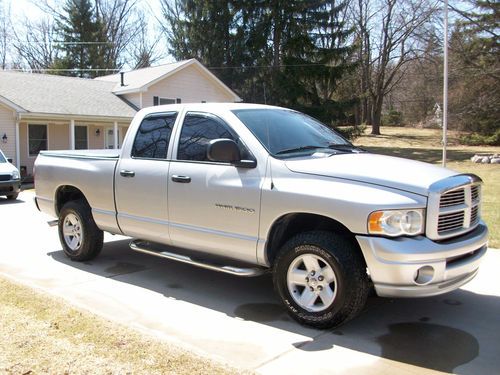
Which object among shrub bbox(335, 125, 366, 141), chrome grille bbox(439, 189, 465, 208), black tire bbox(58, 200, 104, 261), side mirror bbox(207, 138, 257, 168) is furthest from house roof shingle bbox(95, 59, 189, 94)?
chrome grille bbox(439, 189, 465, 208)

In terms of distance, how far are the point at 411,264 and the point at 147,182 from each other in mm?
3052

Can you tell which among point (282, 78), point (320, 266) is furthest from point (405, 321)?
point (282, 78)

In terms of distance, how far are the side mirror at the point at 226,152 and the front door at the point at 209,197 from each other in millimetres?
69

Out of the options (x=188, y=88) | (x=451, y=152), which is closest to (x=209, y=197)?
(x=188, y=88)

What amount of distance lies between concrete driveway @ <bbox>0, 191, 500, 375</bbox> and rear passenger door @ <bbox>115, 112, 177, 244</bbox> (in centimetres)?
69

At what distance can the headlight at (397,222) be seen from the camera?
4059 mm

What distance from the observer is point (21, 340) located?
4.18 metres

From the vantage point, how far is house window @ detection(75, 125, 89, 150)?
25.0 meters

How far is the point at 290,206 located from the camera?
455 cm

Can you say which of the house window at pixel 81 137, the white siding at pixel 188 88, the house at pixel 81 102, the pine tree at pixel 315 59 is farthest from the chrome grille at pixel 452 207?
the pine tree at pixel 315 59

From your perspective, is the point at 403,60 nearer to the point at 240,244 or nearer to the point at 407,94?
the point at 407,94

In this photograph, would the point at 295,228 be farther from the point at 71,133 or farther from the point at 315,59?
the point at 315,59

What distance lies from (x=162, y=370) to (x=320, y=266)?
1.62 metres

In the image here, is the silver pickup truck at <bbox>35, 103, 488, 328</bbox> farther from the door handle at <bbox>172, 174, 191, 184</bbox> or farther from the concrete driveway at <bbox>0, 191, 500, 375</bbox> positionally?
the concrete driveway at <bbox>0, 191, 500, 375</bbox>
